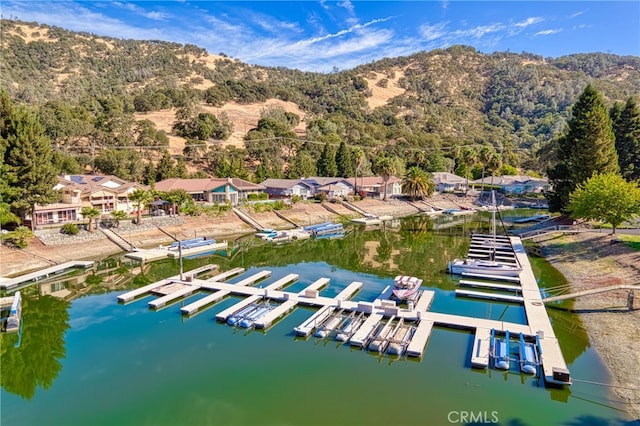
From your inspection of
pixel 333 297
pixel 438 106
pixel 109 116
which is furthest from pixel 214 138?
pixel 438 106

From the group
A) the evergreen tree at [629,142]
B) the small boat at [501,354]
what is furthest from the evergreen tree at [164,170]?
the evergreen tree at [629,142]

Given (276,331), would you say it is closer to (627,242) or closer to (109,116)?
(627,242)

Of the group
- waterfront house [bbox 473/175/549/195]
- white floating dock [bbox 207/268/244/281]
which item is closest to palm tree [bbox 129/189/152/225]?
white floating dock [bbox 207/268/244/281]

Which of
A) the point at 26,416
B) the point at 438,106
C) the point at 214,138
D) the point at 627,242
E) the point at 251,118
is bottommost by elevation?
the point at 26,416

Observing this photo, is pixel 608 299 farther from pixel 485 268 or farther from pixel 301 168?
pixel 301 168

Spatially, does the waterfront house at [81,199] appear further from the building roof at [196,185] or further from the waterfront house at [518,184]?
the waterfront house at [518,184]

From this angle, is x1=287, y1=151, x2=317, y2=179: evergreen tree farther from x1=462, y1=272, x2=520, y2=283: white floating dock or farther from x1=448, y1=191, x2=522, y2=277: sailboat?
x1=462, y1=272, x2=520, y2=283: white floating dock

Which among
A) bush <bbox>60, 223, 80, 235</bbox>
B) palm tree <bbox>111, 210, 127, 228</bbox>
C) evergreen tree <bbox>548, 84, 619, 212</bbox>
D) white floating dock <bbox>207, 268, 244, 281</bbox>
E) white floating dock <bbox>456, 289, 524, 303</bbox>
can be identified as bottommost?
white floating dock <bbox>207, 268, 244, 281</bbox>
